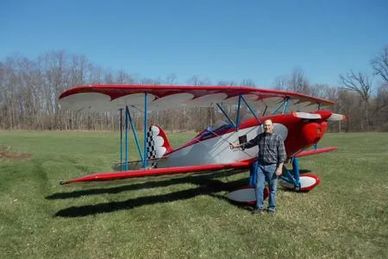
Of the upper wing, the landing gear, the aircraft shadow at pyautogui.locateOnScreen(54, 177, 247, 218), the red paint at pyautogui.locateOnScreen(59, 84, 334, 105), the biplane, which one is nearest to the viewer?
the red paint at pyautogui.locateOnScreen(59, 84, 334, 105)

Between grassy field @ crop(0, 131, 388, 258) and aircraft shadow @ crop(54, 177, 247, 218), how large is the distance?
0.02 m

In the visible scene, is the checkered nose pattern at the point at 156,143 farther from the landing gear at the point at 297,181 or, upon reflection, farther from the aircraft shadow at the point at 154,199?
the landing gear at the point at 297,181

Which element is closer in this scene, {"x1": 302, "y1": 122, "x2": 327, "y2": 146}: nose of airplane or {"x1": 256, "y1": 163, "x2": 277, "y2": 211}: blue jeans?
{"x1": 256, "y1": 163, "x2": 277, "y2": 211}: blue jeans

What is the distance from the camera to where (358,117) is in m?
66.1

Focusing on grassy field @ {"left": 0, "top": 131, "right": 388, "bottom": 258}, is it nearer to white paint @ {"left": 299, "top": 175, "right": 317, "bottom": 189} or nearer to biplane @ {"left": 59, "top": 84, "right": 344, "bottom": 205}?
white paint @ {"left": 299, "top": 175, "right": 317, "bottom": 189}

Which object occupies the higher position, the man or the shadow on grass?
the man

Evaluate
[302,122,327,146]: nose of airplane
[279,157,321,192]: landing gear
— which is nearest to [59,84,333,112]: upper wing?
[302,122,327,146]: nose of airplane

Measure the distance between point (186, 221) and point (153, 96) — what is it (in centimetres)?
290

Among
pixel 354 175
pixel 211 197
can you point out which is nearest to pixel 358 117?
pixel 354 175

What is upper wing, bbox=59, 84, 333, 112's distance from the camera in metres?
7.89

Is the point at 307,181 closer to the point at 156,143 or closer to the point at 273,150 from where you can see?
the point at 273,150

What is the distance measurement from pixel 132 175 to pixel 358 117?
64.9m

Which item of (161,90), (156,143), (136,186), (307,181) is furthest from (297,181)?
(156,143)

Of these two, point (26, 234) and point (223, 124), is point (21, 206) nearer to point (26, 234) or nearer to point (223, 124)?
point (26, 234)
